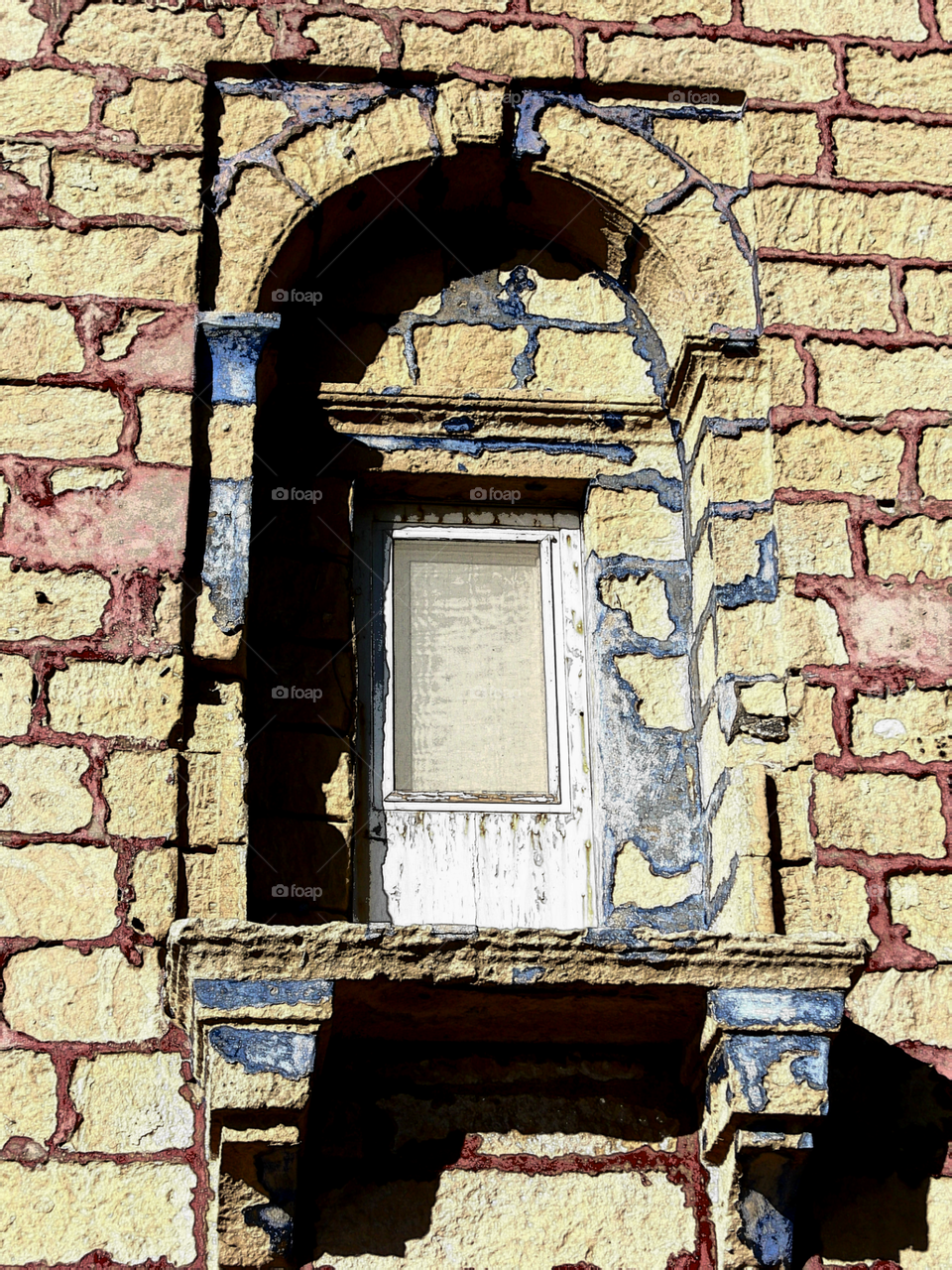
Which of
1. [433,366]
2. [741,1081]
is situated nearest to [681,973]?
[741,1081]

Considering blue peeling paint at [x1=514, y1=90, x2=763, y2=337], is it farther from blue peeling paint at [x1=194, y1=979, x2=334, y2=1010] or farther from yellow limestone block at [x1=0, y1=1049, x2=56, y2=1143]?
yellow limestone block at [x1=0, y1=1049, x2=56, y2=1143]

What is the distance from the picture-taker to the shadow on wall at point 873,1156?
12.3ft

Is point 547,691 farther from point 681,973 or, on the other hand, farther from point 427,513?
point 681,973

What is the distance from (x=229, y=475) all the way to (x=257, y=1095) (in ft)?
5.17

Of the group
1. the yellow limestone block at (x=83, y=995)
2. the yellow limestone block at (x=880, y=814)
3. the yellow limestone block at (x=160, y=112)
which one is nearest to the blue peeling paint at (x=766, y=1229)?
the yellow limestone block at (x=880, y=814)

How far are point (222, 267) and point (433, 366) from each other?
0.64 meters

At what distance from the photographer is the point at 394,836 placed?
4.27 metres

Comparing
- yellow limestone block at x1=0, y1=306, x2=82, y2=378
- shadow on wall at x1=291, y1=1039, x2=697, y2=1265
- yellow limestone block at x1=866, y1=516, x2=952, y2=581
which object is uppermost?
yellow limestone block at x1=0, y1=306, x2=82, y2=378

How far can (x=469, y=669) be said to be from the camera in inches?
175

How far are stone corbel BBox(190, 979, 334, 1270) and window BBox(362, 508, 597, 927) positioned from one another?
671mm

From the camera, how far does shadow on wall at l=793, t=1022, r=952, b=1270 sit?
12.3ft

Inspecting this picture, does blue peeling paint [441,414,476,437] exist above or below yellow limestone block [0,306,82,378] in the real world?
below

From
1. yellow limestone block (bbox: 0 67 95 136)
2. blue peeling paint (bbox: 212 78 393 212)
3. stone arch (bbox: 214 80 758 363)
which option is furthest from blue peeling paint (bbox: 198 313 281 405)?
yellow limestone block (bbox: 0 67 95 136)

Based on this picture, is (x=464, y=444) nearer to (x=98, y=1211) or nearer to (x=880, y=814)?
(x=880, y=814)
